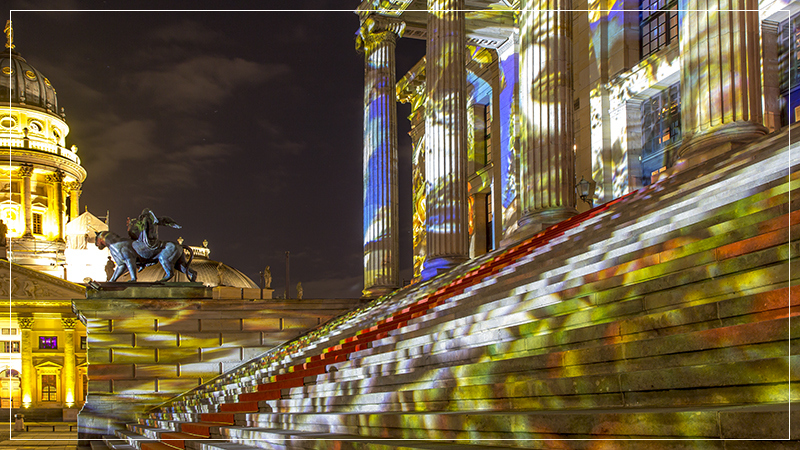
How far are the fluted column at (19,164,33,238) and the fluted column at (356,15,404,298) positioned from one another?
62.2 m

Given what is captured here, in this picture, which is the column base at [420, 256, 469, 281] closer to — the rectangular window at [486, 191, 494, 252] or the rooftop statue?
the rooftop statue

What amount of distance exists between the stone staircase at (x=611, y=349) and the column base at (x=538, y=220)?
141 inches

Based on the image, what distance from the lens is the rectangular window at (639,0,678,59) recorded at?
22172 mm

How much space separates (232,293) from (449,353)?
16122 millimetres

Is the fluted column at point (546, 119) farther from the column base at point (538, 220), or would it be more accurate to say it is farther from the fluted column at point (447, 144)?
the fluted column at point (447, 144)

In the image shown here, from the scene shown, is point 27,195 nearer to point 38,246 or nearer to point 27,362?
point 38,246

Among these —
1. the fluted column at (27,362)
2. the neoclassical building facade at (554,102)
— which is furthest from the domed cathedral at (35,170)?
the neoclassical building facade at (554,102)

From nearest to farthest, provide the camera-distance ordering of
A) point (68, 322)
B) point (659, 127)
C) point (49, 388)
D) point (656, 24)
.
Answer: point (659, 127)
point (656, 24)
point (68, 322)
point (49, 388)

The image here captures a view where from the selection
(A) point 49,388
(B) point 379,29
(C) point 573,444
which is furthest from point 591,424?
(A) point 49,388

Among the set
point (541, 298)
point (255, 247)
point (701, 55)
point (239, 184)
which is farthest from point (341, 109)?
point (541, 298)

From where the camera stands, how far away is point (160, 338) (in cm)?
2194

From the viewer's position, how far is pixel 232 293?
2397 cm

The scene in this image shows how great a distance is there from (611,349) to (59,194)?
85.8m

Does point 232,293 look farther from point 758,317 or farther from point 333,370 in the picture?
point 758,317
